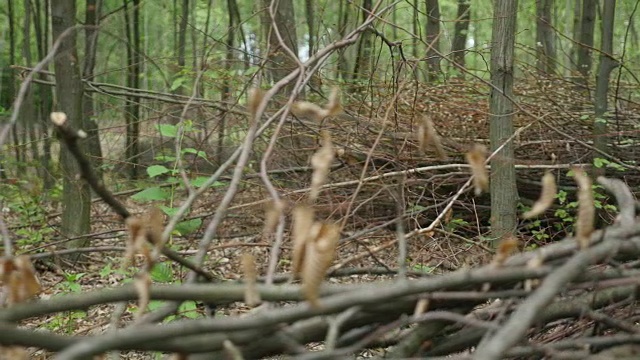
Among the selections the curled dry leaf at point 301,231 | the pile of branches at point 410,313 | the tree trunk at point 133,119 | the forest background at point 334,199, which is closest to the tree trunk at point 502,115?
the forest background at point 334,199

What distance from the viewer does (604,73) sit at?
17.5ft

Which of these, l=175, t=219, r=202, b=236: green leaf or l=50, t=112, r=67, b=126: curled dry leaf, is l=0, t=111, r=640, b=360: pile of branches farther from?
l=175, t=219, r=202, b=236: green leaf

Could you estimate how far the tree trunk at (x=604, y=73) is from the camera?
524 cm

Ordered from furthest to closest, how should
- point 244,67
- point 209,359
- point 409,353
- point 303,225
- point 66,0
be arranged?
point 244,67 → point 66,0 → point 409,353 → point 209,359 → point 303,225

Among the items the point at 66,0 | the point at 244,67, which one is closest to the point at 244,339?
the point at 66,0

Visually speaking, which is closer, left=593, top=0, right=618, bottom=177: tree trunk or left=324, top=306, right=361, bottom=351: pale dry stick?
left=324, top=306, right=361, bottom=351: pale dry stick

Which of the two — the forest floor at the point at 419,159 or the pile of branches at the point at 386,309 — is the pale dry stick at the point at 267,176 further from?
the forest floor at the point at 419,159

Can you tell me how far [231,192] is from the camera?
194 centimetres

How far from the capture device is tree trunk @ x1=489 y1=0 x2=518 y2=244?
4.44 meters

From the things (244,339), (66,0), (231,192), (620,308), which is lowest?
(620,308)

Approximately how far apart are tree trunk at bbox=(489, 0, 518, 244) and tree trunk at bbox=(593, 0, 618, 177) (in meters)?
0.93

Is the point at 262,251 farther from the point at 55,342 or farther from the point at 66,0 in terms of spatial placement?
the point at 55,342

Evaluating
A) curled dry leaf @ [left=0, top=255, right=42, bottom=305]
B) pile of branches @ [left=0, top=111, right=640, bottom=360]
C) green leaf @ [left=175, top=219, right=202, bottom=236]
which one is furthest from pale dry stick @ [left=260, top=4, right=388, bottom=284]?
green leaf @ [left=175, top=219, right=202, bottom=236]

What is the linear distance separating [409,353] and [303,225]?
1.66ft
